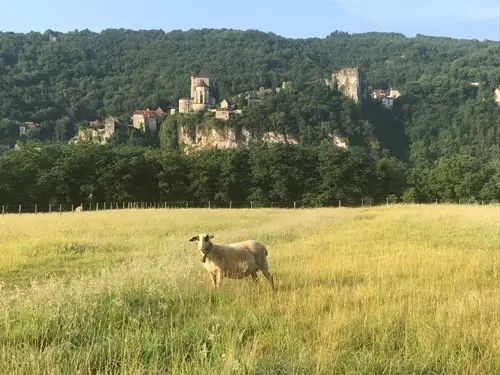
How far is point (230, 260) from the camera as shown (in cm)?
988

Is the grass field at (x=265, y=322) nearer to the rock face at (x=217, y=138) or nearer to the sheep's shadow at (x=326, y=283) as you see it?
the sheep's shadow at (x=326, y=283)

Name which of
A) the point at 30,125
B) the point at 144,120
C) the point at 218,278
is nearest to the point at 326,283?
the point at 218,278

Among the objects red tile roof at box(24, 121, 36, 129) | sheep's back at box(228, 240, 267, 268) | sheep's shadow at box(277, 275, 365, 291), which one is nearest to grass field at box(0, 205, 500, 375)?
sheep's shadow at box(277, 275, 365, 291)

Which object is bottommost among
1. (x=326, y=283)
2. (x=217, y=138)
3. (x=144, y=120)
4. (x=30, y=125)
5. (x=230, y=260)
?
(x=326, y=283)

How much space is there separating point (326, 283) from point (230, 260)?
76.6 inches

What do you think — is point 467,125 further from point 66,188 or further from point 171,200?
point 66,188

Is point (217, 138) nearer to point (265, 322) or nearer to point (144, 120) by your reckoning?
point (144, 120)

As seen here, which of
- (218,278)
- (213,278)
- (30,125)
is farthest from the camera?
(30,125)

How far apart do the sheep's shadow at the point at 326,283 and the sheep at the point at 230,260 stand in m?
0.42

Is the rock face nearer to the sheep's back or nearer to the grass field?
the grass field

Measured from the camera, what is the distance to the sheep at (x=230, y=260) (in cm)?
961

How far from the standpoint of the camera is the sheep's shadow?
385 inches

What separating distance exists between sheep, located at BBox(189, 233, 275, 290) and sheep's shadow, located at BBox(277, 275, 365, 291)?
16.4 inches

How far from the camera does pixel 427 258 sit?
13.2 meters
